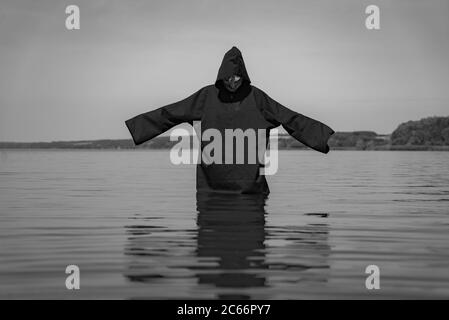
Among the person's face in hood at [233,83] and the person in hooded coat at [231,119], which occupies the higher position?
the person's face in hood at [233,83]

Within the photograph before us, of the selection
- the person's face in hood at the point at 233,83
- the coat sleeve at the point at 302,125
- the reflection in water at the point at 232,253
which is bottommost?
the reflection in water at the point at 232,253

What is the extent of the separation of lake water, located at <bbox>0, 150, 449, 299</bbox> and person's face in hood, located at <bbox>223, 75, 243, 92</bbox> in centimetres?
178

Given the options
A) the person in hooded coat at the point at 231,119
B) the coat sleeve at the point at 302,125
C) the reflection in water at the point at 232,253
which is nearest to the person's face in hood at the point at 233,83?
the person in hooded coat at the point at 231,119

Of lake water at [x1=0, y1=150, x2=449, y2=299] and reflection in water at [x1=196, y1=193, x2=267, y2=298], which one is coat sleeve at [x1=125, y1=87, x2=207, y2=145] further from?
reflection in water at [x1=196, y1=193, x2=267, y2=298]

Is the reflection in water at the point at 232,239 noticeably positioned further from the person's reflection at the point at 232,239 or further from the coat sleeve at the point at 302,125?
the coat sleeve at the point at 302,125

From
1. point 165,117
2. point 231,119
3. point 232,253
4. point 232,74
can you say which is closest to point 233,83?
point 232,74

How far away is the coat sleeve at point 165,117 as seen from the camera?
46.1 ft

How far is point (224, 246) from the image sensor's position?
7.91 meters

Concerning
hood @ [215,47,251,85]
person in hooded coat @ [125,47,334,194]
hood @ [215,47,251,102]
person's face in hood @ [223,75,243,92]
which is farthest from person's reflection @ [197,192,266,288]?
hood @ [215,47,251,85]

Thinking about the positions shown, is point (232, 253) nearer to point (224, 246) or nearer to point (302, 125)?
point (224, 246)
